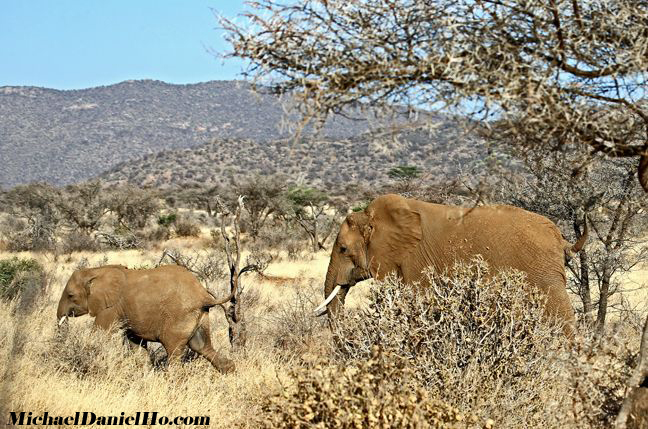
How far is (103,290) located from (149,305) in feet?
2.23

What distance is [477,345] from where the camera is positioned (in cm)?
492

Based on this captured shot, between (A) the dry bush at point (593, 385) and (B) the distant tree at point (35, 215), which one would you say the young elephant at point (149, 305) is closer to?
(A) the dry bush at point (593, 385)

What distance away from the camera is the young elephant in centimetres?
832

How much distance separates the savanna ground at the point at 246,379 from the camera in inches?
163

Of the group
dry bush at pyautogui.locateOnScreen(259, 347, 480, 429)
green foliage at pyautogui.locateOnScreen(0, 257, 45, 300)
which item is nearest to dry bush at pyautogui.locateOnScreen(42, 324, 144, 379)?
dry bush at pyautogui.locateOnScreen(259, 347, 480, 429)

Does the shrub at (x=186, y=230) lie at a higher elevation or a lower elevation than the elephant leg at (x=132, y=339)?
lower

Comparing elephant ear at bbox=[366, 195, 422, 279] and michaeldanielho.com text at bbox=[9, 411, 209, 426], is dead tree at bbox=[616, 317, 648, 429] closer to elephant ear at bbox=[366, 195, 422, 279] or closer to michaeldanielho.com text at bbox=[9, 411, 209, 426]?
michaeldanielho.com text at bbox=[9, 411, 209, 426]

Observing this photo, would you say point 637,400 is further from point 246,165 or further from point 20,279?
point 246,165

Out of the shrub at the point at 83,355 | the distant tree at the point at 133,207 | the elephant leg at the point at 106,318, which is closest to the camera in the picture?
the shrub at the point at 83,355

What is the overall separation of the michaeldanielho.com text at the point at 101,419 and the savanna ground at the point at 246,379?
8cm

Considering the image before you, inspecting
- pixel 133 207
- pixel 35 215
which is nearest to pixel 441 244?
pixel 133 207

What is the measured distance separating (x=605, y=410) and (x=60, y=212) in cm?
2930

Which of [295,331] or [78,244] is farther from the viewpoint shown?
[78,244]

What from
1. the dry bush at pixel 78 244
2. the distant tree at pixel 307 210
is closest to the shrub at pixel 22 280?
the dry bush at pixel 78 244
